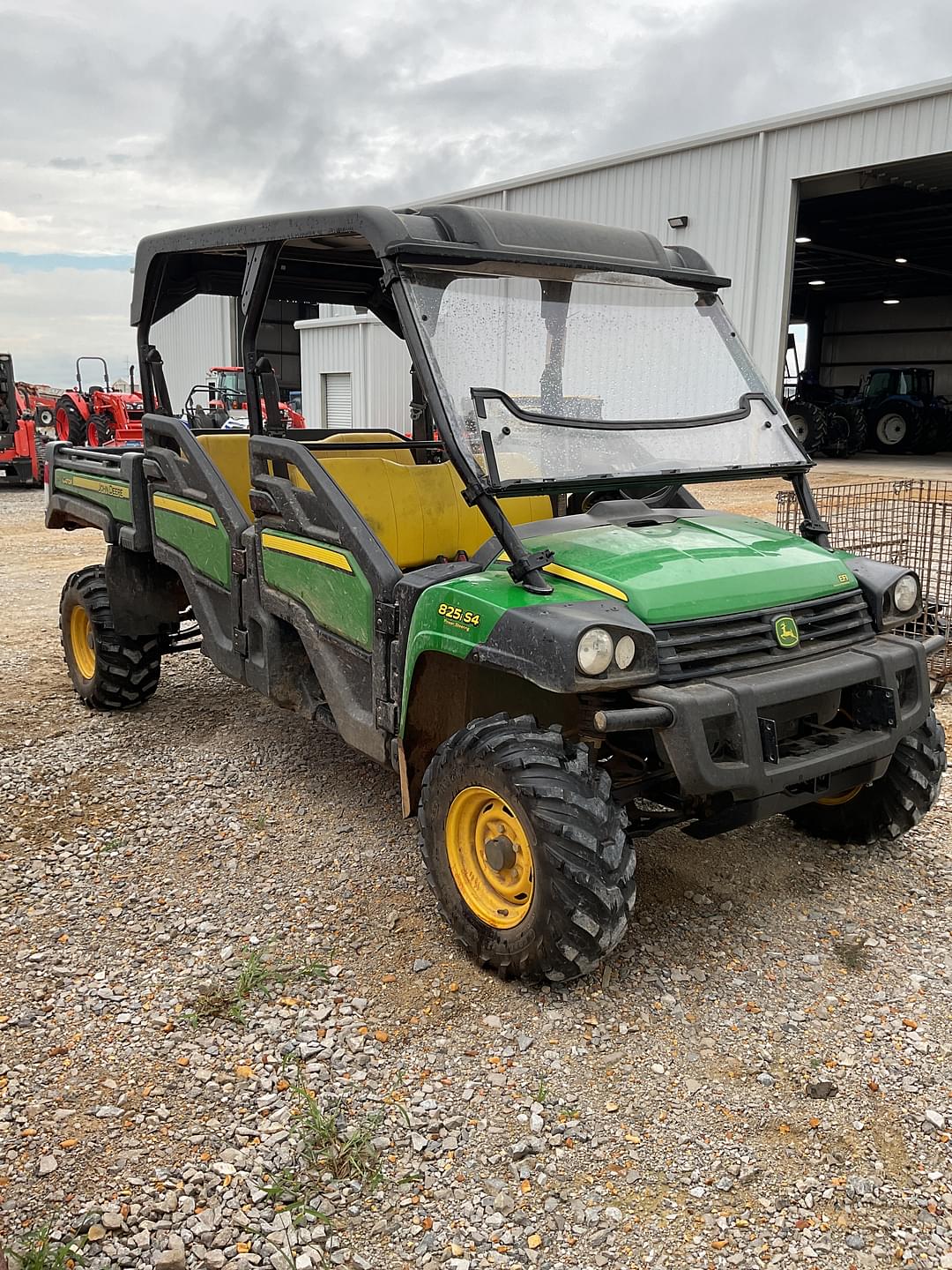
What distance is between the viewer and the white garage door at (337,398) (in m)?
19.9

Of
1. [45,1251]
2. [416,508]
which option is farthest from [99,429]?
[45,1251]

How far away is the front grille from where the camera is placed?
9.75 ft

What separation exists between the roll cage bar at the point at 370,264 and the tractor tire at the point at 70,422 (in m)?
16.4

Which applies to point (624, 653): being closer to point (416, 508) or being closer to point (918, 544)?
point (416, 508)

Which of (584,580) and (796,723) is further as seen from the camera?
(796,723)

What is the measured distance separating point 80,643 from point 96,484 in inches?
36.0

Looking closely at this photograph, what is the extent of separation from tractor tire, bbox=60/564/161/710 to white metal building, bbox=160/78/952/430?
21.3ft

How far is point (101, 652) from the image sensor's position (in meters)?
5.41

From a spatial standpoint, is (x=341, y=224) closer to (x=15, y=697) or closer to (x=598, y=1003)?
(x=598, y=1003)

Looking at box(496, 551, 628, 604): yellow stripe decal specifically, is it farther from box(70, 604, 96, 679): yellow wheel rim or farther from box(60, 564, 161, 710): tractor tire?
box(70, 604, 96, 679): yellow wheel rim

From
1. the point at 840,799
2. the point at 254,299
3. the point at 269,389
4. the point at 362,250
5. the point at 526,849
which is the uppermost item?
the point at 362,250

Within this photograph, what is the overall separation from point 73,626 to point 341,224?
10.2 feet

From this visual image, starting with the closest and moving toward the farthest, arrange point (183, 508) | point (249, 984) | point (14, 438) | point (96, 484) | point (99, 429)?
point (249, 984), point (183, 508), point (96, 484), point (14, 438), point (99, 429)

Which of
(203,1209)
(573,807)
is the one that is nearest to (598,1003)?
(573,807)
